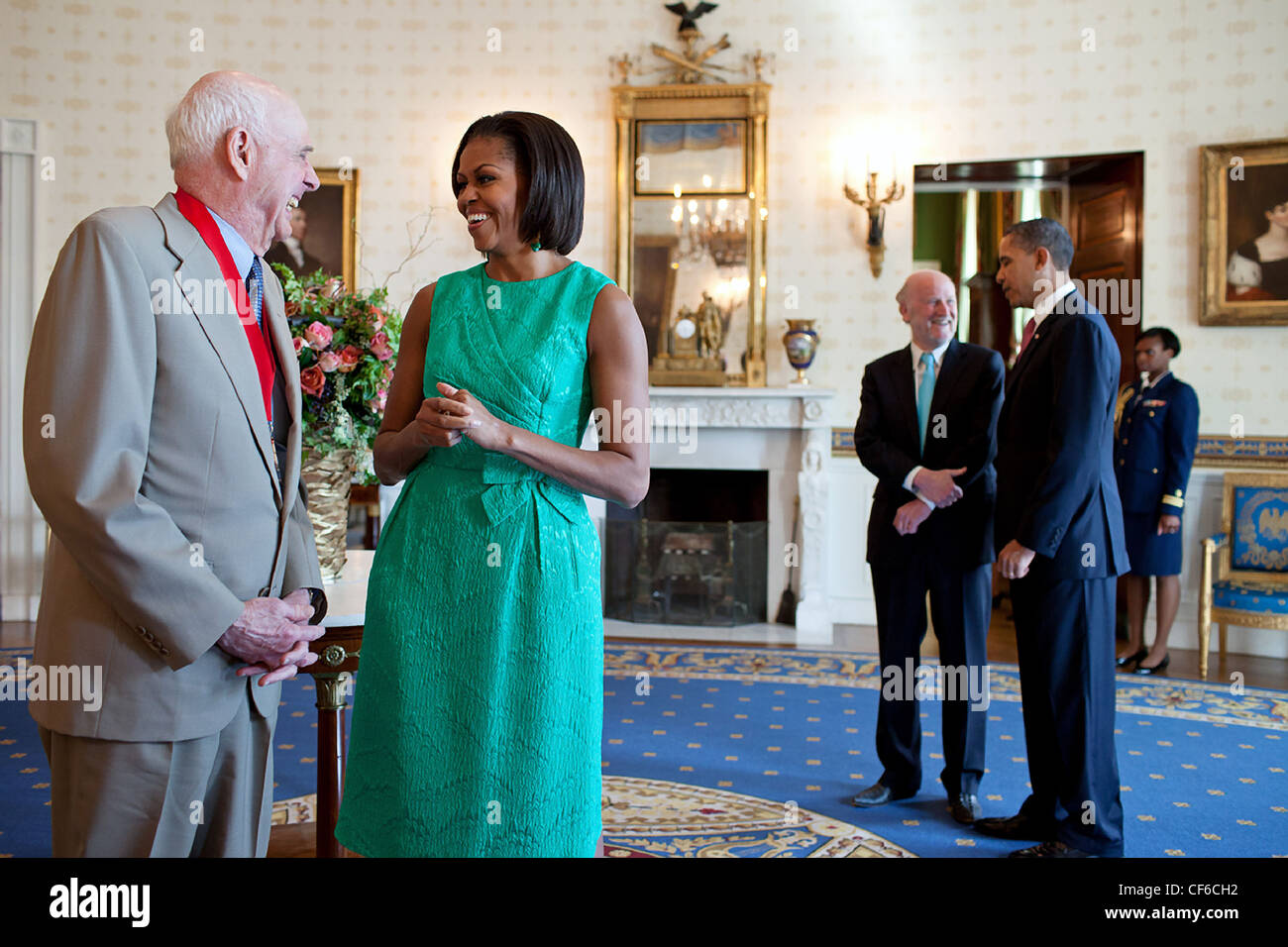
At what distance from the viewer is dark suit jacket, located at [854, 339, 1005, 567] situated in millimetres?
3723

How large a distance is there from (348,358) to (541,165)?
3.53ft

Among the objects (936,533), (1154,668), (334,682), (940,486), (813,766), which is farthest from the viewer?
(1154,668)

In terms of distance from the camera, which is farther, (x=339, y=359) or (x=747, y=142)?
(x=747, y=142)

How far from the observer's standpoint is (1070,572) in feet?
10.3

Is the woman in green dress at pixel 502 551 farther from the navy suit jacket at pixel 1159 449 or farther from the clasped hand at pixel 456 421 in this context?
the navy suit jacket at pixel 1159 449

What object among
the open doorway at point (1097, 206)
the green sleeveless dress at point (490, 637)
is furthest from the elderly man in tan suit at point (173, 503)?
the open doorway at point (1097, 206)

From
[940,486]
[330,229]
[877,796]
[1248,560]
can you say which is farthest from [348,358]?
[1248,560]

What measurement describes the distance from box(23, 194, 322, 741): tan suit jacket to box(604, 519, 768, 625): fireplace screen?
5614 millimetres

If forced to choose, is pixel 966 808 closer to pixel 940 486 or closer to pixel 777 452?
pixel 940 486

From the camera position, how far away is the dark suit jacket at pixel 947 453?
3.72m

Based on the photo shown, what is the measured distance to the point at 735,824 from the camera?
3.49 meters

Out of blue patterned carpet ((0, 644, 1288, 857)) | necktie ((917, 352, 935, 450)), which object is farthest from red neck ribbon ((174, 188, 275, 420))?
necktie ((917, 352, 935, 450))

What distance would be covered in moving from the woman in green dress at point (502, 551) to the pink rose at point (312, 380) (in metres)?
0.78

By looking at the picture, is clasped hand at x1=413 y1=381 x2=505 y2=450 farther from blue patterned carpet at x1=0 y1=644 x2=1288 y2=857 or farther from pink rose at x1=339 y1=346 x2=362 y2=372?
blue patterned carpet at x1=0 y1=644 x2=1288 y2=857
